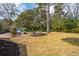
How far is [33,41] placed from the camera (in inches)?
165

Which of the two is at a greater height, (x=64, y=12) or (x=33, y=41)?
(x=64, y=12)

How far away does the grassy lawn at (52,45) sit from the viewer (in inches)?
164

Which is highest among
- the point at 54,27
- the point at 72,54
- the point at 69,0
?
the point at 69,0

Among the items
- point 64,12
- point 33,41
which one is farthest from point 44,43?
point 64,12

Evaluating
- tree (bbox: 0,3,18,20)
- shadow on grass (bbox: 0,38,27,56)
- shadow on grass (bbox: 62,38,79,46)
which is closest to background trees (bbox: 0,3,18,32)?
tree (bbox: 0,3,18,20)

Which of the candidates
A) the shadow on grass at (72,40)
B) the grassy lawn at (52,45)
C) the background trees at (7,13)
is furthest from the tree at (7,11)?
the shadow on grass at (72,40)

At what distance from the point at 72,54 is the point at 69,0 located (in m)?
0.55

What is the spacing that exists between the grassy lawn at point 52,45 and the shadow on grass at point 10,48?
0.03 meters

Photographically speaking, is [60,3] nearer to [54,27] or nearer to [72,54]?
[54,27]

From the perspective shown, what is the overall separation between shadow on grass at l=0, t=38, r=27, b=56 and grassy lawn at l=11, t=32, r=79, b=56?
0.11 feet

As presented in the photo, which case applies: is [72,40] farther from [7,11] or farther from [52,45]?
[7,11]

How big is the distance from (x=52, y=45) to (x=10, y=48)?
0.43 metres

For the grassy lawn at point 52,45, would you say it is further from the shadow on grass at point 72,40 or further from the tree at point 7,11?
the tree at point 7,11

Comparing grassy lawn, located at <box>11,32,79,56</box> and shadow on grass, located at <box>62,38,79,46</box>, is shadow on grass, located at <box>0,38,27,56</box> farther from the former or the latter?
shadow on grass, located at <box>62,38,79,46</box>
